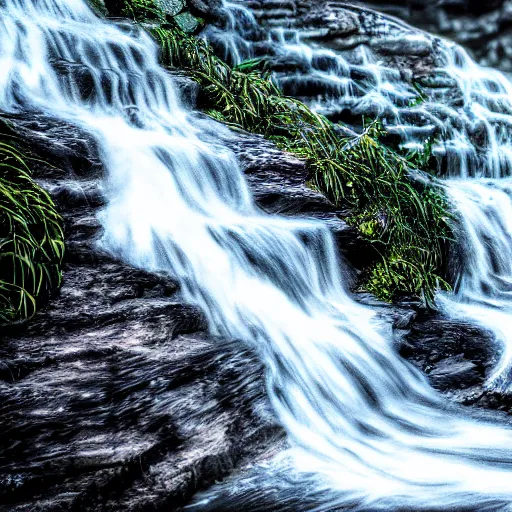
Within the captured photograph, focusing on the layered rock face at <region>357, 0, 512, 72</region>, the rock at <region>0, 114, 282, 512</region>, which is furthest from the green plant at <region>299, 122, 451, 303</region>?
the layered rock face at <region>357, 0, 512, 72</region>

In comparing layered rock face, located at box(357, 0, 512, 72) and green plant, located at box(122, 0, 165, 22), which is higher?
green plant, located at box(122, 0, 165, 22)

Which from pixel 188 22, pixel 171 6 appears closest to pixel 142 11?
pixel 171 6

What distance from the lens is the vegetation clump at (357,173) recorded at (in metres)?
4.45

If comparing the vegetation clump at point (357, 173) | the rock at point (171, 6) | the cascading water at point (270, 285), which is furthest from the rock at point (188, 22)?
the cascading water at point (270, 285)

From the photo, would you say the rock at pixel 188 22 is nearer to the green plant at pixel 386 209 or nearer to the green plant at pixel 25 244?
the green plant at pixel 386 209

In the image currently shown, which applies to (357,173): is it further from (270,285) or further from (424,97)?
(424,97)

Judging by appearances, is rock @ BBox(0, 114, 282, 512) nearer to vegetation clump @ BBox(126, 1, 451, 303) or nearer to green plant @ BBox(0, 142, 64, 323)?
green plant @ BBox(0, 142, 64, 323)

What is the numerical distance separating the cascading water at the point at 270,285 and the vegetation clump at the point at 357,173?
1.57ft

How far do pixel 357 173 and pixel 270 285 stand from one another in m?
1.77

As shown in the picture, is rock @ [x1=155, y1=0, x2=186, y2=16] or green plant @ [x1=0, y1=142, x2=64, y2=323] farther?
rock @ [x1=155, y1=0, x2=186, y2=16]

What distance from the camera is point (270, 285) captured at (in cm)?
357

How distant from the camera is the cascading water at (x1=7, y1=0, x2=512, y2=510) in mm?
2549

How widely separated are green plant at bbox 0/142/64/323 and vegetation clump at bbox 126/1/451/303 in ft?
7.03

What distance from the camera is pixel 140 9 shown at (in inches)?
242
